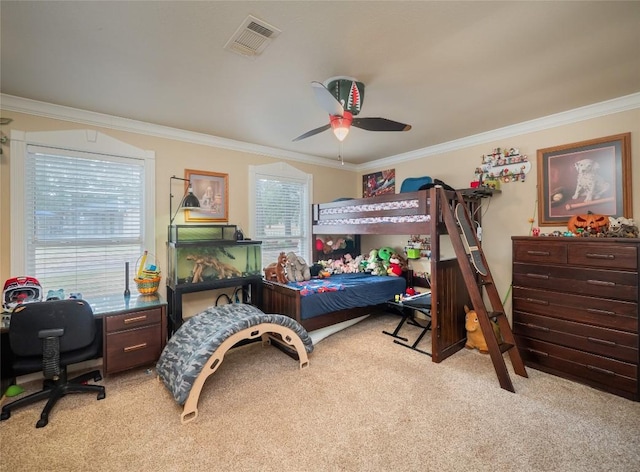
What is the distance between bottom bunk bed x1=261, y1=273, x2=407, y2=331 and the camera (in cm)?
327

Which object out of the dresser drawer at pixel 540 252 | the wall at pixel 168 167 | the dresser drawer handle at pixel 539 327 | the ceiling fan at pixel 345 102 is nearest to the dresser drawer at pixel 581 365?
the dresser drawer handle at pixel 539 327

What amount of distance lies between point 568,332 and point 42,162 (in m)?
5.04

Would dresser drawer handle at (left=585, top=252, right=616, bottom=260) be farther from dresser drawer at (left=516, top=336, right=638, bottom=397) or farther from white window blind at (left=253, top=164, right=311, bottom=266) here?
white window blind at (left=253, top=164, right=311, bottom=266)

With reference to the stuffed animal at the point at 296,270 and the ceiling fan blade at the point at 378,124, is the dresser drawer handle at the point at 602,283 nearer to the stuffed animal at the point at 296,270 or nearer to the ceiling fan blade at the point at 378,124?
the ceiling fan blade at the point at 378,124

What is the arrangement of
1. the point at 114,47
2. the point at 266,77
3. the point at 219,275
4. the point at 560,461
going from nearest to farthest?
the point at 560,461 → the point at 114,47 → the point at 266,77 → the point at 219,275

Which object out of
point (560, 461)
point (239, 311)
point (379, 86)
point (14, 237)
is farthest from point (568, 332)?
point (14, 237)

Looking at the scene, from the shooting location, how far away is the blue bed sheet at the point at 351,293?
329 cm

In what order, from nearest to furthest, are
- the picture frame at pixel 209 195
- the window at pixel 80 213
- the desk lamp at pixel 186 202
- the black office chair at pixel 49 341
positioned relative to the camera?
the black office chair at pixel 49 341 < the window at pixel 80 213 < the desk lamp at pixel 186 202 < the picture frame at pixel 209 195

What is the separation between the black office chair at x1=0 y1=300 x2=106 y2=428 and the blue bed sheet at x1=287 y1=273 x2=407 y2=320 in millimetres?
1910

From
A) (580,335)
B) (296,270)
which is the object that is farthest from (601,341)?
(296,270)

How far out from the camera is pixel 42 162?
270 cm

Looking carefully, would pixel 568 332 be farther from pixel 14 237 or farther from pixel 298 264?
pixel 14 237

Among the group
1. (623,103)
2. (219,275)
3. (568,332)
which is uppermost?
(623,103)

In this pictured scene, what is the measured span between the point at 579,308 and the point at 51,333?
4.16m
